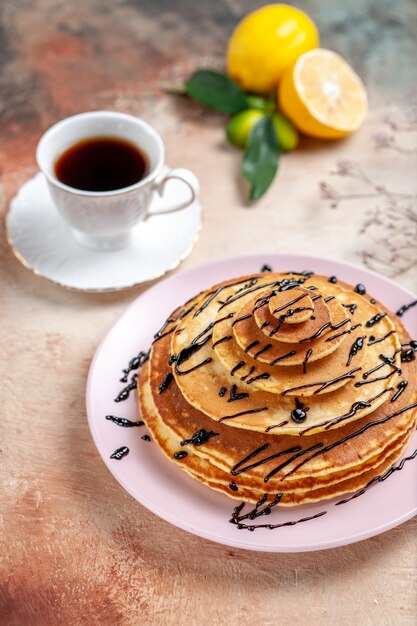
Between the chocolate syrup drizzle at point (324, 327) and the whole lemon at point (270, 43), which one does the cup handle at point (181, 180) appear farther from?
the chocolate syrup drizzle at point (324, 327)

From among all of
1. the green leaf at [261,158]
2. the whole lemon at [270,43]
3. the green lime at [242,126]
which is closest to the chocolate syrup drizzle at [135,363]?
the green leaf at [261,158]

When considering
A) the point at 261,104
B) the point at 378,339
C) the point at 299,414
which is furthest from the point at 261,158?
the point at 299,414

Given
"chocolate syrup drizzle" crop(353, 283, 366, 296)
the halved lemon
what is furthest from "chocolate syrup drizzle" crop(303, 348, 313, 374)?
the halved lemon

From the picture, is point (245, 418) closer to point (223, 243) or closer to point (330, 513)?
point (330, 513)

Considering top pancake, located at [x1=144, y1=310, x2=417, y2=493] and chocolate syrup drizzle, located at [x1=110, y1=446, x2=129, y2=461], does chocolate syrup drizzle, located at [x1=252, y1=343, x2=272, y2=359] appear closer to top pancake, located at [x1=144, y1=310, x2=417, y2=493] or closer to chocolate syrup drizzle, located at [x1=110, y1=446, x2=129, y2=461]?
top pancake, located at [x1=144, y1=310, x2=417, y2=493]

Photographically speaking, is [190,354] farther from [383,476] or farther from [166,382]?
[383,476]
